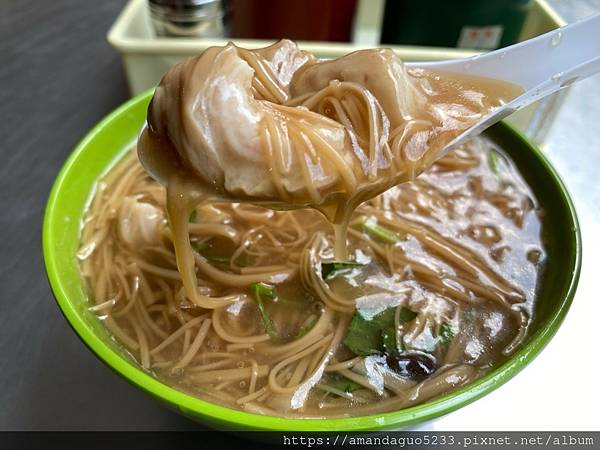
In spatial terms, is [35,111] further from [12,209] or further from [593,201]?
[593,201]

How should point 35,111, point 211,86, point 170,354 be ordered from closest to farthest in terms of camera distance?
point 211,86, point 170,354, point 35,111

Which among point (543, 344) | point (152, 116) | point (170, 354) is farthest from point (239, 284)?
point (543, 344)

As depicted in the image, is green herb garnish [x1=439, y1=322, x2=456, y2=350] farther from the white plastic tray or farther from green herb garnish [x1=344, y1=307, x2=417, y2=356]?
the white plastic tray

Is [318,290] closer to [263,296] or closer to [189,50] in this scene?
[263,296]

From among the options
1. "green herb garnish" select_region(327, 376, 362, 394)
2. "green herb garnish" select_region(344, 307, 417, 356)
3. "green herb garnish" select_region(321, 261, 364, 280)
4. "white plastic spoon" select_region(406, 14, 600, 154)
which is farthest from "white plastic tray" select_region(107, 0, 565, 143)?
"green herb garnish" select_region(327, 376, 362, 394)

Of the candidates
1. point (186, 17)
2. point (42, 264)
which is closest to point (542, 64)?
point (186, 17)
